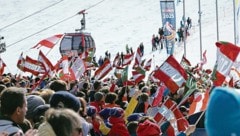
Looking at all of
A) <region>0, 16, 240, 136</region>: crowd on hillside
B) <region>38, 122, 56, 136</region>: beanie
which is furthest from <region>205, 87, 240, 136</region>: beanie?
<region>38, 122, 56, 136</region>: beanie

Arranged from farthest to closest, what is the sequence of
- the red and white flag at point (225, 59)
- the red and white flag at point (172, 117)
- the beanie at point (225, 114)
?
1. the red and white flag at point (225, 59)
2. the red and white flag at point (172, 117)
3. the beanie at point (225, 114)

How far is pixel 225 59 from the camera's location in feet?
25.5

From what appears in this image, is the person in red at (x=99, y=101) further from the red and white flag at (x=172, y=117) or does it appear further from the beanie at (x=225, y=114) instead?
the beanie at (x=225, y=114)

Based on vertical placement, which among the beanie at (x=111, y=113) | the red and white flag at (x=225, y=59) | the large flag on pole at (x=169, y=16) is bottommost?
the large flag on pole at (x=169, y=16)

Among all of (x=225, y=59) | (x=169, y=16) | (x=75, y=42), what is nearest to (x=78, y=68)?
(x=225, y=59)

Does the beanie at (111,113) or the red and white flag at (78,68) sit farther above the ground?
the beanie at (111,113)

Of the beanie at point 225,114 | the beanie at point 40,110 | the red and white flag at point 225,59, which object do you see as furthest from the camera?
the red and white flag at point 225,59

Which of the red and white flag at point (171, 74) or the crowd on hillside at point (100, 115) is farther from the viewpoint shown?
the red and white flag at point (171, 74)

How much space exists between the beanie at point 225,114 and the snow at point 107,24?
131ft

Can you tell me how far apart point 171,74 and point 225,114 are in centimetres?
659

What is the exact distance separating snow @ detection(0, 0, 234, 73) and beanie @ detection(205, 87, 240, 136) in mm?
40013

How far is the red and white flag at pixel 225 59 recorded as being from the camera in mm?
7633

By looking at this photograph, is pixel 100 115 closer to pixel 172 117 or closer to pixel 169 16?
pixel 172 117

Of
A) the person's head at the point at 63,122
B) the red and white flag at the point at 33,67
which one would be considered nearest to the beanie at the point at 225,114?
the person's head at the point at 63,122
